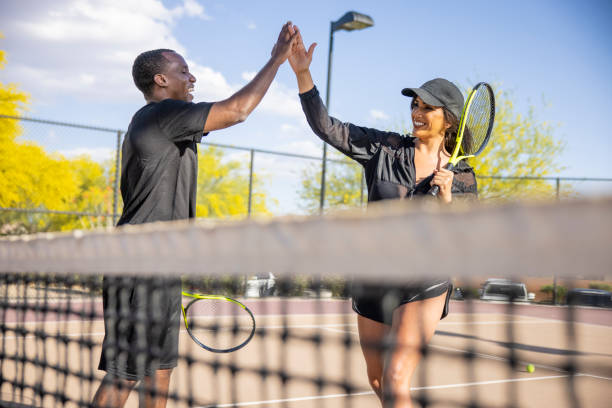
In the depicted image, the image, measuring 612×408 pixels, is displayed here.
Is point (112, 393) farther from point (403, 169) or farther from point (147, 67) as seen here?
point (403, 169)

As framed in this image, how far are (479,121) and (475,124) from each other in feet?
0.23

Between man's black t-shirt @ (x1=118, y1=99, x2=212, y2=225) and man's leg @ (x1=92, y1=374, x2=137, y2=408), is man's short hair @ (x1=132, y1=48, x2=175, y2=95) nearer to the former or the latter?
man's black t-shirt @ (x1=118, y1=99, x2=212, y2=225)

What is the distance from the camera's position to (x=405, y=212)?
1.12m

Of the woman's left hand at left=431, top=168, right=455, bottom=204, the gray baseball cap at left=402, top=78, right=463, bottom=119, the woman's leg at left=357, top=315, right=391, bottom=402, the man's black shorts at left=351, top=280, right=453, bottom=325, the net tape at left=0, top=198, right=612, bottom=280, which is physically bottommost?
the woman's leg at left=357, top=315, right=391, bottom=402

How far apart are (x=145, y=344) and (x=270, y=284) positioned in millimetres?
523

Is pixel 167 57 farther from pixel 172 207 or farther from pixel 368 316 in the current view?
pixel 368 316

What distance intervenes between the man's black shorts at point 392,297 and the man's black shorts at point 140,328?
27.1 inches

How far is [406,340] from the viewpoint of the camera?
2.42 metres

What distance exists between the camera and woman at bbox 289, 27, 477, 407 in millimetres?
2490

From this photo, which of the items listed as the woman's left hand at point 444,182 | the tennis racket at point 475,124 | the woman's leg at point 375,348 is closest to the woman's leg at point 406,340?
the woman's leg at point 375,348

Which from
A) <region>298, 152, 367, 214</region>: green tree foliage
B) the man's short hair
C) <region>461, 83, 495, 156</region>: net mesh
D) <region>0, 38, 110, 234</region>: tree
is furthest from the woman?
<region>298, 152, 367, 214</region>: green tree foliage

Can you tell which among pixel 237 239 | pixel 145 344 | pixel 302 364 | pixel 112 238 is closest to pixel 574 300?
pixel 237 239

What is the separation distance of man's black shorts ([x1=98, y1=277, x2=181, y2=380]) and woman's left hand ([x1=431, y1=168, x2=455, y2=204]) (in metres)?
1.13

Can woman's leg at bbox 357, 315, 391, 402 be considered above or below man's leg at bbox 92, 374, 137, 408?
above
